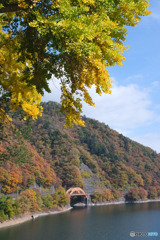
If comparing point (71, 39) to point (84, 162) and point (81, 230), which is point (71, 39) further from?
point (84, 162)

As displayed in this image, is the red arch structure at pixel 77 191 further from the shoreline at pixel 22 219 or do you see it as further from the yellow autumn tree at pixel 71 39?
the yellow autumn tree at pixel 71 39

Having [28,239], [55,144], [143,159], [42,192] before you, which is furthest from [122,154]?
[28,239]

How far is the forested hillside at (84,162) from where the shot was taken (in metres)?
32.2

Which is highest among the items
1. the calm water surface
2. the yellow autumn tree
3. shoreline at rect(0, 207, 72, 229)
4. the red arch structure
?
the yellow autumn tree

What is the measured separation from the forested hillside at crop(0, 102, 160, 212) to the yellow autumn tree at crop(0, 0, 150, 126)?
22.3 m

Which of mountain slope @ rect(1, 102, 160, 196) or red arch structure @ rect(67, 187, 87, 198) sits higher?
mountain slope @ rect(1, 102, 160, 196)

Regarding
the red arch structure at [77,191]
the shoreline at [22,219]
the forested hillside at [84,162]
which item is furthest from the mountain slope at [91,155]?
the shoreline at [22,219]

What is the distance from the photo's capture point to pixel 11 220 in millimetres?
21531

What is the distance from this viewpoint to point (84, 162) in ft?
189

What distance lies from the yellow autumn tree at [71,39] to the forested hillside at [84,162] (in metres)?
22.3

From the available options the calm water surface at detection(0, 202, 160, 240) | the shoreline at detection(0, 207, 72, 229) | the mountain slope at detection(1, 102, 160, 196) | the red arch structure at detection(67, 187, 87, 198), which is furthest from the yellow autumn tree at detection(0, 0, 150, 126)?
the red arch structure at detection(67, 187, 87, 198)

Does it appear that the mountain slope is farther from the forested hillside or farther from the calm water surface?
the calm water surface

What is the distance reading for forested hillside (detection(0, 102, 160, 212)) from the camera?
3224 centimetres

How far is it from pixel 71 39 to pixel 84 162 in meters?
56.0
